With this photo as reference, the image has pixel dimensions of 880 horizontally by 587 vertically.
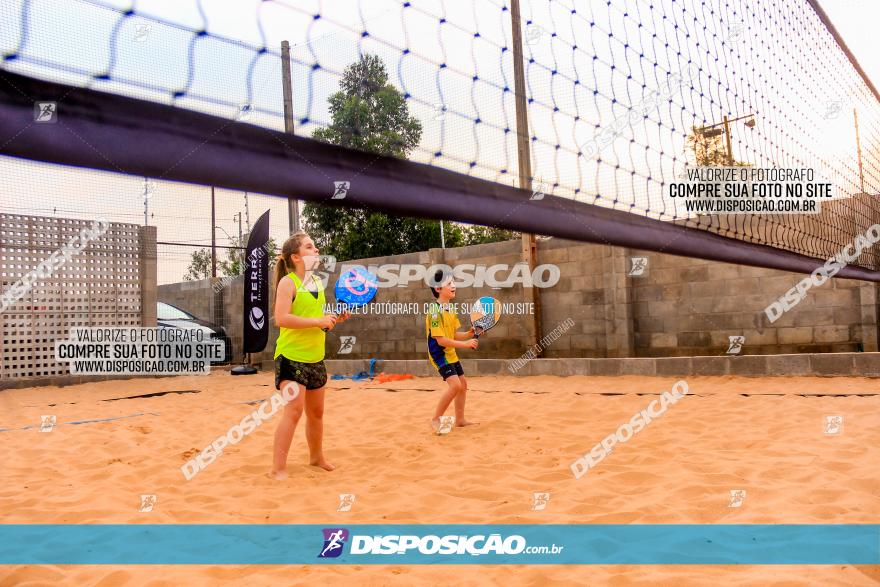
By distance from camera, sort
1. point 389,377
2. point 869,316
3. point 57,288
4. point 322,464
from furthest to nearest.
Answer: point 57,288
point 389,377
point 869,316
point 322,464

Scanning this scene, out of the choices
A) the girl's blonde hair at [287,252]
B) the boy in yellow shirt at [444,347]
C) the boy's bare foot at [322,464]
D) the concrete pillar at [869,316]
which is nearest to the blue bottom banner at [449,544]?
the boy's bare foot at [322,464]

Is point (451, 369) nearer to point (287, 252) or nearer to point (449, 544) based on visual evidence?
point (287, 252)

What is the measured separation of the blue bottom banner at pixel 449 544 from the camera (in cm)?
193

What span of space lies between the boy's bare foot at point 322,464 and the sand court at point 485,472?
48 millimetres

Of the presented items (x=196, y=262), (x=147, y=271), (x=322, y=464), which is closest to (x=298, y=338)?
(x=322, y=464)

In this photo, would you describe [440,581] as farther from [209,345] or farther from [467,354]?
[209,345]

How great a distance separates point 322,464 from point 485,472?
100 cm

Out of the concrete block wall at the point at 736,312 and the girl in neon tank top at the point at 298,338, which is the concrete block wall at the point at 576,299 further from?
the girl in neon tank top at the point at 298,338

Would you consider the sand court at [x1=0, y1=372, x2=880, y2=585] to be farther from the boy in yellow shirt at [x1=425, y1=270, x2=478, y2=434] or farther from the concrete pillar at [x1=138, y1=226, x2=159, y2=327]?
the concrete pillar at [x1=138, y1=226, x2=159, y2=327]

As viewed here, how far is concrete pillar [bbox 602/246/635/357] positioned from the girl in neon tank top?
5698mm

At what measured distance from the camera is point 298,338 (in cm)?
329

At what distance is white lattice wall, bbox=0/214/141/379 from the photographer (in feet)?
27.5

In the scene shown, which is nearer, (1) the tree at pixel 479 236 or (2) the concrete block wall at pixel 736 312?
(2) the concrete block wall at pixel 736 312

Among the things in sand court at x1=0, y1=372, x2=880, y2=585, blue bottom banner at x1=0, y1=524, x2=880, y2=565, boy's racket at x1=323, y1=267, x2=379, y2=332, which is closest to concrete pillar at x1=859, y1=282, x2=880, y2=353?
sand court at x1=0, y1=372, x2=880, y2=585
